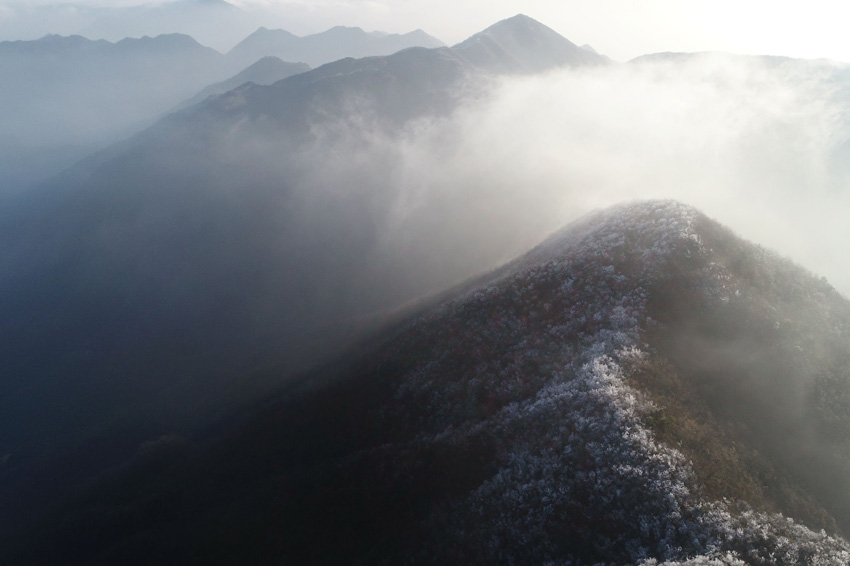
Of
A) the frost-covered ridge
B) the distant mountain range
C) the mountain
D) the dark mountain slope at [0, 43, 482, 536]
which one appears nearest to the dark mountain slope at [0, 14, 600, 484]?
Answer: the dark mountain slope at [0, 43, 482, 536]

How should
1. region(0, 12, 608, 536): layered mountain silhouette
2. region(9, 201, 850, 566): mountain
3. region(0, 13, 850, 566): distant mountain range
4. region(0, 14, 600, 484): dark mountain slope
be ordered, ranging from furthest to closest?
region(0, 14, 600, 484): dark mountain slope
region(0, 12, 608, 536): layered mountain silhouette
region(0, 13, 850, 566): distant mountain range
region(9, 201, 850, 566): mountain

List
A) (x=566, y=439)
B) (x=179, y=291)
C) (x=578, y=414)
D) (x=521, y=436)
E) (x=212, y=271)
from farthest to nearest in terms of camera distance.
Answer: (x=212, y=271), (x=179, y=291), (x=521, y=436), (x=578, y=414), (x=566, y=439)

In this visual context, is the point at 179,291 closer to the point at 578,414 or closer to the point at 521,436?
the point at 521,436

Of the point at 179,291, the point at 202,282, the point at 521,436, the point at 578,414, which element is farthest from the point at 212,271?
the point at 578,414

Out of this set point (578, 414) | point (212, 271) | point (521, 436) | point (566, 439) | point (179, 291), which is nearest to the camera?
point (566, 439)

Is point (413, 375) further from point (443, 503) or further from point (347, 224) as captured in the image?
point (347, 224)

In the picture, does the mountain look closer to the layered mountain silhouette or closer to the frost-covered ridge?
the frost-covered ridge

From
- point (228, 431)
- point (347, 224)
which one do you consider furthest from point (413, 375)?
point (347, 224)
